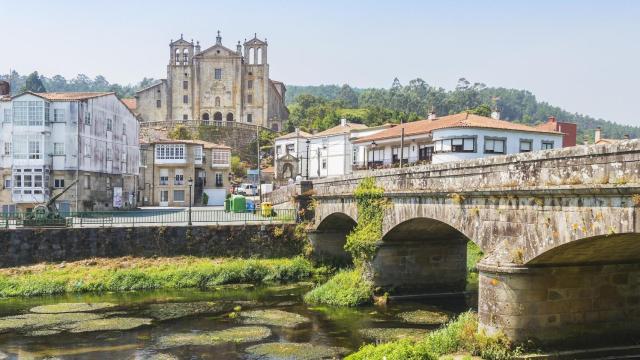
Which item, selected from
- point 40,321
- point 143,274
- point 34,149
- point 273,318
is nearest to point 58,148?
point 34,149

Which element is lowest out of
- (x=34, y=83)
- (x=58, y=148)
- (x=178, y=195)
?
(x=178, y=195)

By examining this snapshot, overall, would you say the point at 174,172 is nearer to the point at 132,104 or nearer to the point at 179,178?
the point at 179,178

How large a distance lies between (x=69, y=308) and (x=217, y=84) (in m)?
86.6

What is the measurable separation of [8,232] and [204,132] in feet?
218

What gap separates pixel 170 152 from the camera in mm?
70938

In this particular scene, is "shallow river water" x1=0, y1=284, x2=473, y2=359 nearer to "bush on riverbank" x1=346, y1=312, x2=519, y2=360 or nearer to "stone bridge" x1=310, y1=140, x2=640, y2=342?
"bush on riverbank" x1=346, y1=312, x2=519, y2=360

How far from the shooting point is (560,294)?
17828mm

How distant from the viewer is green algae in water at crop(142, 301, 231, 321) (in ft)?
93.7

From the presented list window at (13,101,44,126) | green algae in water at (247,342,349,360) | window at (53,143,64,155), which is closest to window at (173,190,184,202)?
window at (53,143,64,155)

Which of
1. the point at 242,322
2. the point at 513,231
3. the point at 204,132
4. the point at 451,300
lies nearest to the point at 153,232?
the point at 242,322

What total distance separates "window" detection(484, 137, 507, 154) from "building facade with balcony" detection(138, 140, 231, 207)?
34257mm

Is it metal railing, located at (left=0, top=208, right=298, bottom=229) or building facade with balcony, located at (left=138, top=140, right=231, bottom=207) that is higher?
building facade with balcony, located at (left=138, top=140, right=231, bottom=207)

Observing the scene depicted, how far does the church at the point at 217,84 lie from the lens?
368ft

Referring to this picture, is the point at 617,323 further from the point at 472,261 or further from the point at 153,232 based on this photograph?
the point at 153,232
